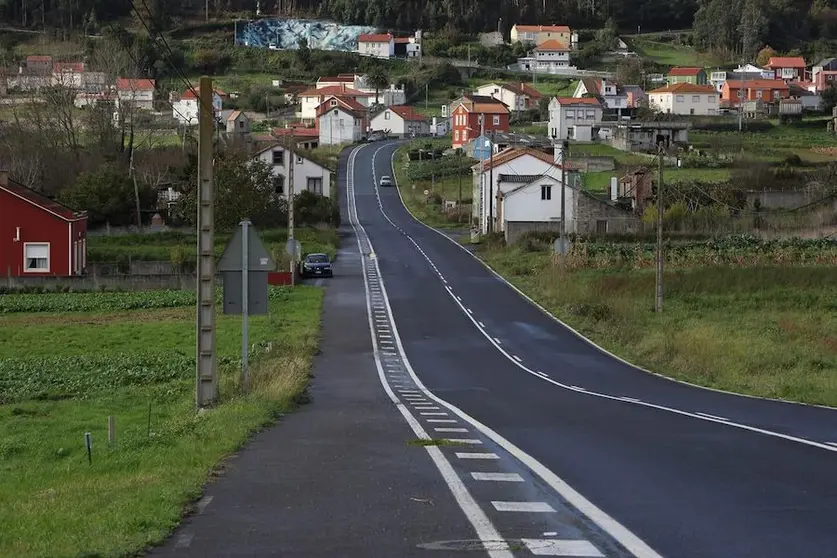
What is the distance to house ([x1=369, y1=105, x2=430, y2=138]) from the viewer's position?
13912 centimetres

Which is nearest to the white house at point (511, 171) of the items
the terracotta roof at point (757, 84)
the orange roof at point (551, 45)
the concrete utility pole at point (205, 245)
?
the concrete utility pole at point (205, 245)

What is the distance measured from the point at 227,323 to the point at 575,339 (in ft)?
40.8

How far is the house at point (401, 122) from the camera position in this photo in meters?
139

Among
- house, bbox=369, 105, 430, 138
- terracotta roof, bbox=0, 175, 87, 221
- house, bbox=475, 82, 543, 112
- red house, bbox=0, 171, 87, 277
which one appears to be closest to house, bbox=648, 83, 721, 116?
house, bbox=475, 82, 543, 112

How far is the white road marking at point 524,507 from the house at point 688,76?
148 meters

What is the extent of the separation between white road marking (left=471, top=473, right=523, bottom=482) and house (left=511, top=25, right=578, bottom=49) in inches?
6861

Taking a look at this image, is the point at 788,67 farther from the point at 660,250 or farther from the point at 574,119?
the point at 660,250

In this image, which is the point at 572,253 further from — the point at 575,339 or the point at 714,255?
the point at 575,339

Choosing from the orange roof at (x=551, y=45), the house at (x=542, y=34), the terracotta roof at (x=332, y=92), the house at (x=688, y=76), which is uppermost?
the house at (x=542, y=34)

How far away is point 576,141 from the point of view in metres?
116

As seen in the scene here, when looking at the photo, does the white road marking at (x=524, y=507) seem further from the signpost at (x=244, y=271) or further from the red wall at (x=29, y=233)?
the red wall at (x=29, y=233)

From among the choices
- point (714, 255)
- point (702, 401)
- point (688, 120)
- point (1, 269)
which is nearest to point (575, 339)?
point (702, 401)

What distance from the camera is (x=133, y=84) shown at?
92250 millimetres

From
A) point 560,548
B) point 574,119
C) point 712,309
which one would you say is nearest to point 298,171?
point 574,119
